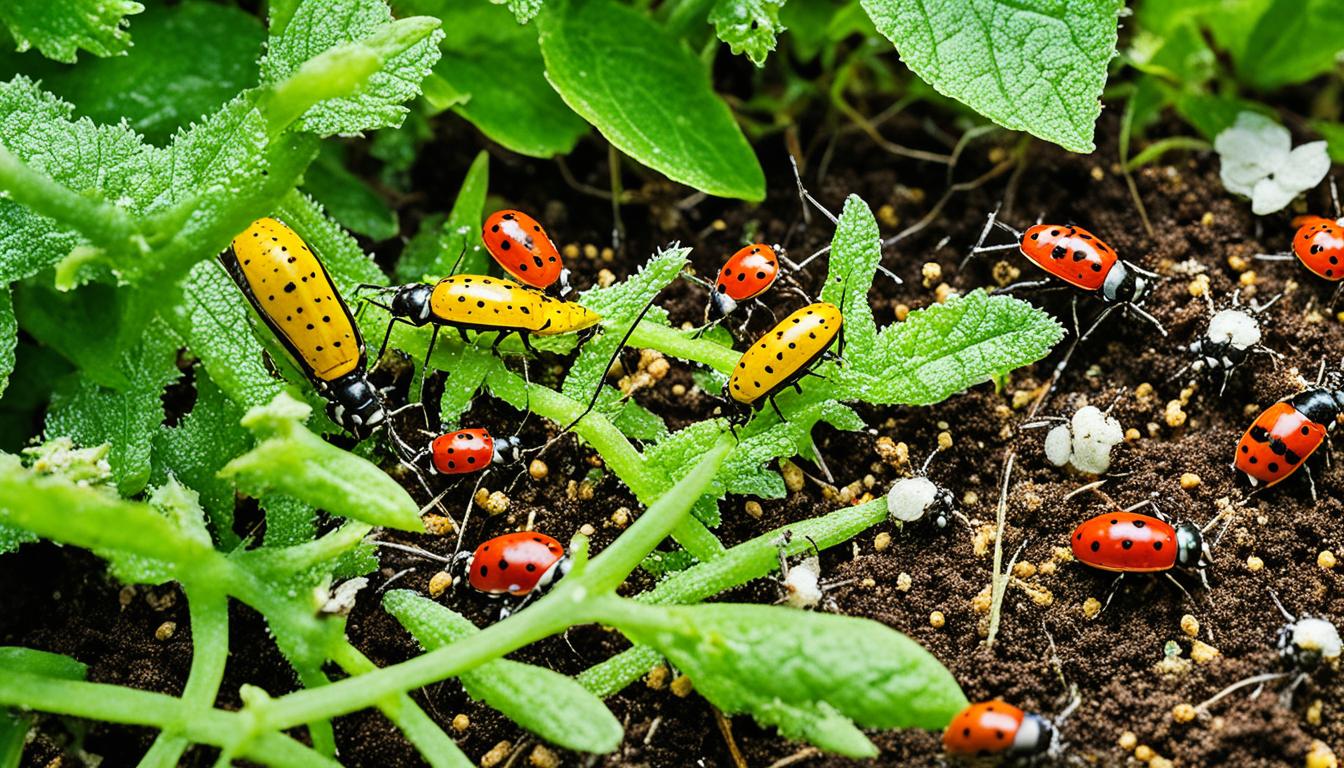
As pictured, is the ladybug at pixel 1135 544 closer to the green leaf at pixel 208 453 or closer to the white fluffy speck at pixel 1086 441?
the white fluffy speck at pixel 1086 441

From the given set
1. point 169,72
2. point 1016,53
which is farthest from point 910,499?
point 169,72

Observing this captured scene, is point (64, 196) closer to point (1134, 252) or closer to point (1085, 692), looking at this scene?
point (1085, 692)

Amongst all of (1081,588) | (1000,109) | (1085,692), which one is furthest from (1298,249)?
(1085,692)

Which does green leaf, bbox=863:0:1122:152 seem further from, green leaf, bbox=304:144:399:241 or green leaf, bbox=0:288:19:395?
green leaf, bbox=0:288:19:395

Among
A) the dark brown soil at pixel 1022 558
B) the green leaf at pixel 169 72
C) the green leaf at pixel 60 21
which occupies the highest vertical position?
the green leaf at pixel 60 21

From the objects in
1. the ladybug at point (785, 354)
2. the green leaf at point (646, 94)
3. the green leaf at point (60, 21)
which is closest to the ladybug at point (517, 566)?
the ladybug at point (785, 354)

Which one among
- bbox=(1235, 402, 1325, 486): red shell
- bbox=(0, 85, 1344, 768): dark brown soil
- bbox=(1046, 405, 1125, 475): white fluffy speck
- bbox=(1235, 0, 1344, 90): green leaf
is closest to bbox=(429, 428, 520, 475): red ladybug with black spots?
bbox=(0, 85, 1344, 768): dark brown soil

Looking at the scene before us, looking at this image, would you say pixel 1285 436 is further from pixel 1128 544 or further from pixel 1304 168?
pixel 1304 168
